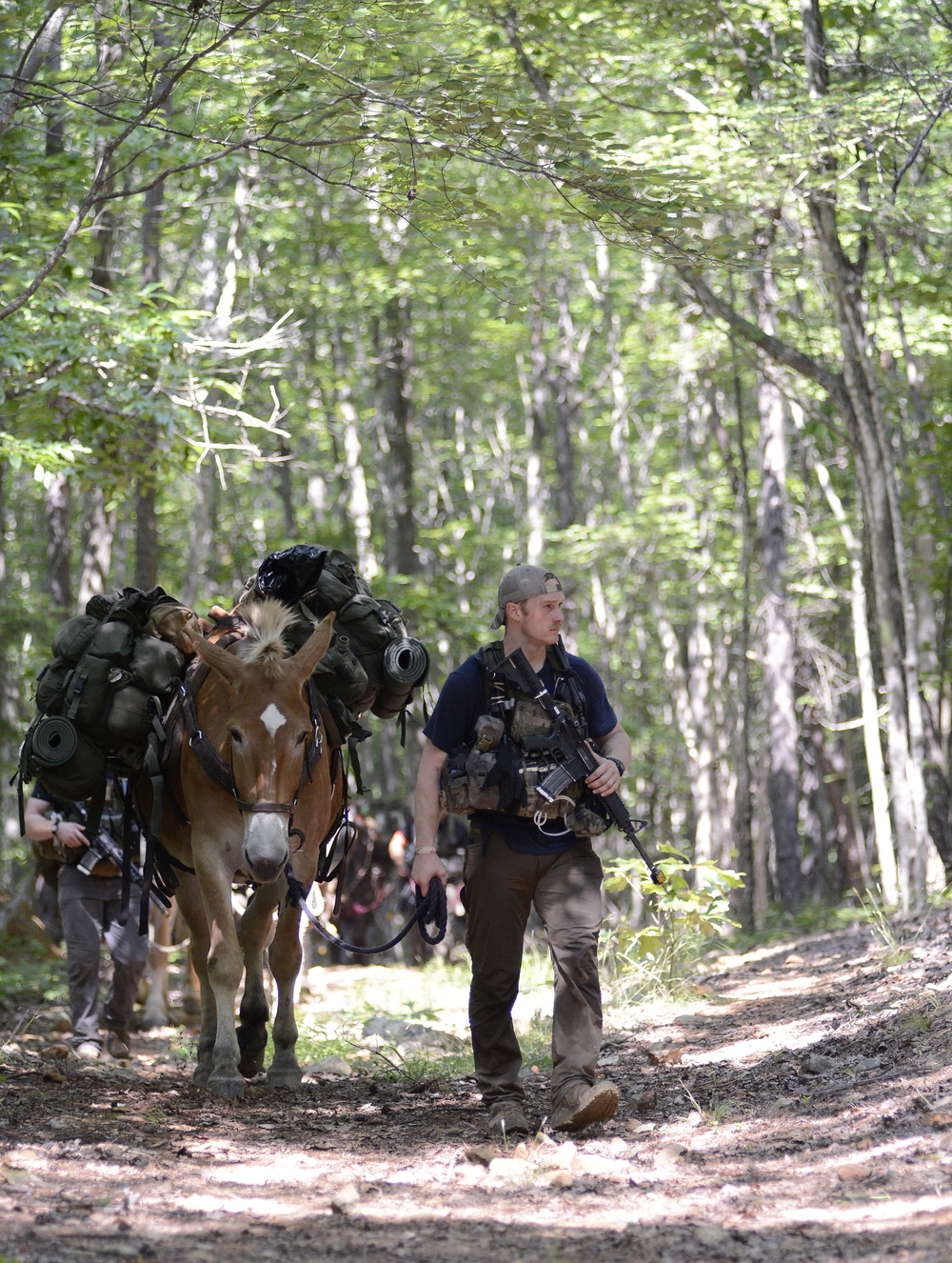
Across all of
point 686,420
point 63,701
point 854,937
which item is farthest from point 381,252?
point 63,701

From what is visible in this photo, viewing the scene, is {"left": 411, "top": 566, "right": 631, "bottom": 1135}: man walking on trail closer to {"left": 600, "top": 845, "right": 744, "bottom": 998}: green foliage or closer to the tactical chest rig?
the tactical chest rig

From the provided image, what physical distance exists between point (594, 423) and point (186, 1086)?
1030 inches

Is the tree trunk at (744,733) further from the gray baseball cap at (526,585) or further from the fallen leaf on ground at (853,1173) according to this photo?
the fallen leaf on ground at (853,1173)

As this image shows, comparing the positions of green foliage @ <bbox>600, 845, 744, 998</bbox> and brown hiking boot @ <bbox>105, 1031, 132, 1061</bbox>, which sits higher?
green foliage @ <bbox>600, 845, 744, 998</bbox>

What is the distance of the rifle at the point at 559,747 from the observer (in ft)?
18.3

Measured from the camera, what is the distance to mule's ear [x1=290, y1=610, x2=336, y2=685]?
635 cm

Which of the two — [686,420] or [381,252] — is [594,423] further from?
[381,252]

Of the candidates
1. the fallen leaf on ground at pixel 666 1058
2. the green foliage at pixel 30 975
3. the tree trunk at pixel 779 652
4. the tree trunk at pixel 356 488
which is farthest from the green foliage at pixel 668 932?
the tree trunk at pixel 356 488

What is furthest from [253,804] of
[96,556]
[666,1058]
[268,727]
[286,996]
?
[96,556]

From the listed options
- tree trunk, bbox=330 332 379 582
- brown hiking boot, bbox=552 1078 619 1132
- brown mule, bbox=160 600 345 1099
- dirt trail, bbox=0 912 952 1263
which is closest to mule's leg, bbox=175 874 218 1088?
brown mule, bbox=160 600 345 1099

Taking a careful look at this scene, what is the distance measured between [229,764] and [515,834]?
149 centimetres

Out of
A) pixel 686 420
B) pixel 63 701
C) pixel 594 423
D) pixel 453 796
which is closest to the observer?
pixel 453 796

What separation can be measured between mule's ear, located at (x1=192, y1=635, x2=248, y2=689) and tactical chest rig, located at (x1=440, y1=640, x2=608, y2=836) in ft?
3.94

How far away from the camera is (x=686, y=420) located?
27.2m
